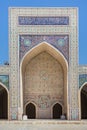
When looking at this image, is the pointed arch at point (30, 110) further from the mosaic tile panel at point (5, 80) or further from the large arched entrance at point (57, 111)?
the mosaic tile panel at point (5, 80)

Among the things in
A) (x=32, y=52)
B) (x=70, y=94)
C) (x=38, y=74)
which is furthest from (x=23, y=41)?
(x=70, y=94)

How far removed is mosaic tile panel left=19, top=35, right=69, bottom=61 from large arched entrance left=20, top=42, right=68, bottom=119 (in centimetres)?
90

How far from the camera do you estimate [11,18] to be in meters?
13.4

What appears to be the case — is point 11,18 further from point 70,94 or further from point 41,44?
point 70,94

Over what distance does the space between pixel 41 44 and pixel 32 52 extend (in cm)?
55

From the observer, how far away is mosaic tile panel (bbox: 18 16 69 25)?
530 inches

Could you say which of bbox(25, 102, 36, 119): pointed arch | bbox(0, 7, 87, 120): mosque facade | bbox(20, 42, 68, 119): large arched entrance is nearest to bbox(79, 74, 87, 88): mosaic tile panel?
bbox(0, 7, 87, 120): mosque facade

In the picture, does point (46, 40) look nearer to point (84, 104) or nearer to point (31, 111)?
point (31, 111)

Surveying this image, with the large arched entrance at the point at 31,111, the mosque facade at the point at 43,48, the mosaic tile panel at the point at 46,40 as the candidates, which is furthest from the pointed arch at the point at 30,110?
the mosaic tile panel at the point at 46,40

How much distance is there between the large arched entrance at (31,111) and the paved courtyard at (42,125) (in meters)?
1.92

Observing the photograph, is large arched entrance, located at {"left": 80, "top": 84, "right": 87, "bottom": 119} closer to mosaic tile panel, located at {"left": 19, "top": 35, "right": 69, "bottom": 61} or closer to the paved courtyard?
mosaic tile panel, located at {"left": 19, "top": 35, "right": 69, "bottom": 61}

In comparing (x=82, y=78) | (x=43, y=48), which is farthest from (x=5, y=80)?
(x=82, y=78)

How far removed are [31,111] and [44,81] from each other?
138cm

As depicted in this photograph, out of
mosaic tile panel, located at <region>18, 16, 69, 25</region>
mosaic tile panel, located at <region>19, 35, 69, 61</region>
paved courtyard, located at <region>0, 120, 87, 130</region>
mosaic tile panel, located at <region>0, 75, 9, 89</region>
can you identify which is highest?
mosaic tile panel, located at <region>18, 16, 69, 25</region>
